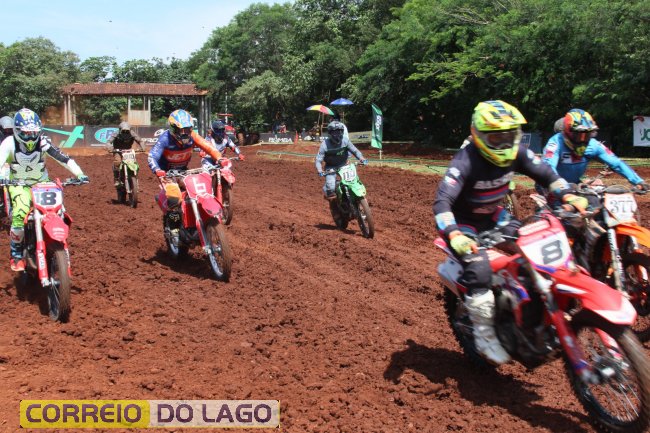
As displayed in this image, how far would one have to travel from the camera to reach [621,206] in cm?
579

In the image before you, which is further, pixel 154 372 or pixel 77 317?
pixel 77 317

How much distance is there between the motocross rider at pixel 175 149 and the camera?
887 centimetres

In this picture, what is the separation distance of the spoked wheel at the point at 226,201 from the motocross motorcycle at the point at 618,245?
726cm

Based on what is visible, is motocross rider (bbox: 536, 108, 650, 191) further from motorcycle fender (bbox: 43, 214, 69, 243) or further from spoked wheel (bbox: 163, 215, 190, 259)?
motorcycle fender (bbox: 43, 214, 69, 243)

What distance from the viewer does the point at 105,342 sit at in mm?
5836

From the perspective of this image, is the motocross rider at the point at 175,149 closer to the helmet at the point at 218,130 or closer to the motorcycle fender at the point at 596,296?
the helmet at the point at 218,130

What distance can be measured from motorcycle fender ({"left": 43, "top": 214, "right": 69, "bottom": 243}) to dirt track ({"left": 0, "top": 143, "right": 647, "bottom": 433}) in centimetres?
85

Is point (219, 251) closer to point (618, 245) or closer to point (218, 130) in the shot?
point (618, 245)

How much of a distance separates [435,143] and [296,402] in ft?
113

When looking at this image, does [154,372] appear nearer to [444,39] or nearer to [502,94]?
[502,94]

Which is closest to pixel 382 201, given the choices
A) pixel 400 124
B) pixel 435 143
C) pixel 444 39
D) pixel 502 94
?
pixel 502 94

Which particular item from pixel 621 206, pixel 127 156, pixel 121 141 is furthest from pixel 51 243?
pixel 121 141

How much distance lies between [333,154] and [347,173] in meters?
1.05

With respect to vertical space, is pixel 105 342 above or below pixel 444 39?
below
